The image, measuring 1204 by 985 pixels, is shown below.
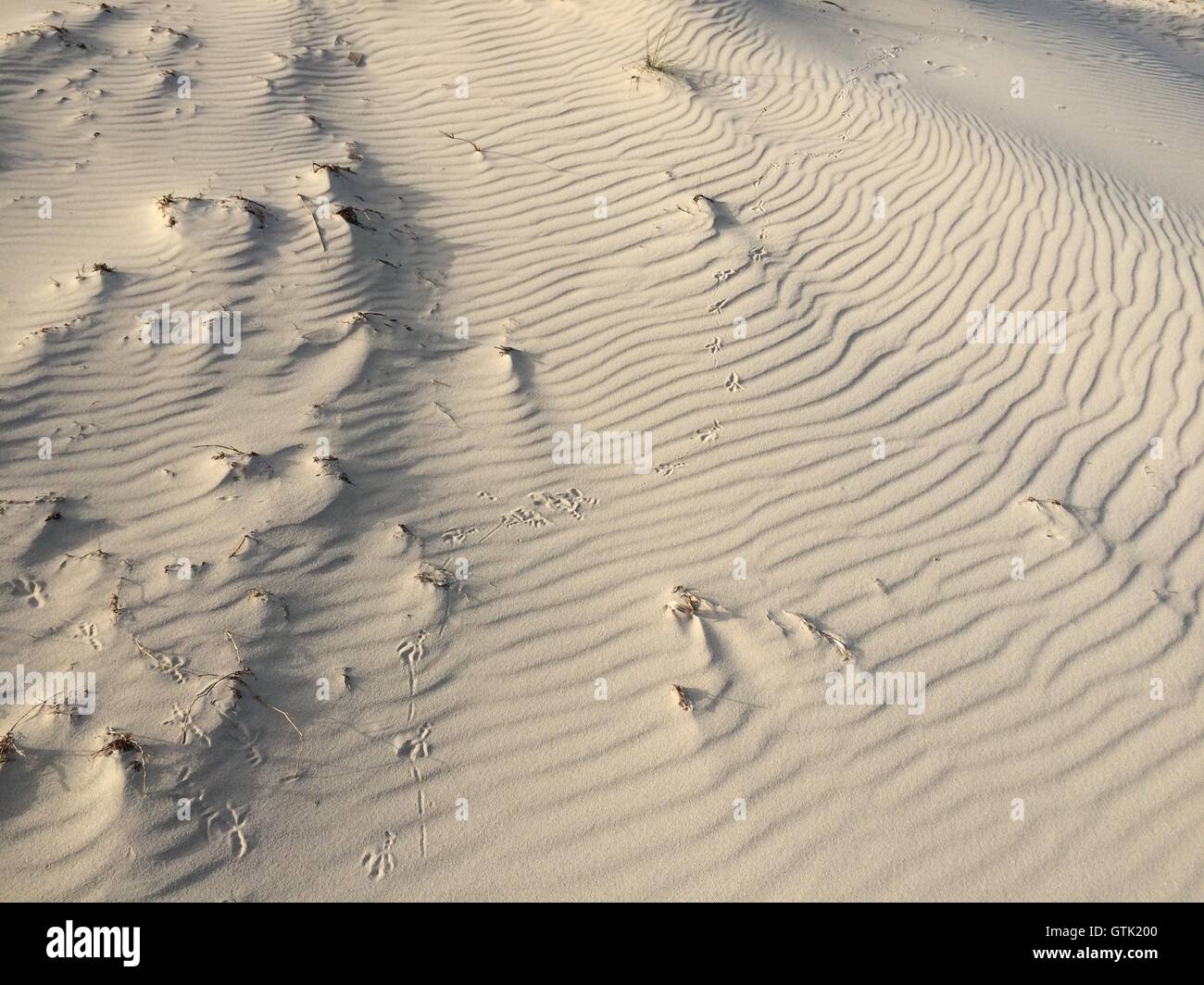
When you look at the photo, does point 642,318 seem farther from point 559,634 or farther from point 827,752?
point 827,752

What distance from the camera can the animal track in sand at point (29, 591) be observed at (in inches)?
135

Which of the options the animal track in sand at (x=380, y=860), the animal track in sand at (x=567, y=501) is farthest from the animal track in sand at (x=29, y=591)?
the animal track in sand at (x=567, y=501)

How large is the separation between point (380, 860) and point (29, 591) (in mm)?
2035

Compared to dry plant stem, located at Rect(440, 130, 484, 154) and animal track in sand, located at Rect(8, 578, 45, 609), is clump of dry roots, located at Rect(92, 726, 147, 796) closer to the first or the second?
animal track in sand, located at Rect(8, 578, 45, 609)

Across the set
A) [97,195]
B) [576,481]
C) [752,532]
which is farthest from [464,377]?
[97,195]

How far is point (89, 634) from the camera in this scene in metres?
3.33

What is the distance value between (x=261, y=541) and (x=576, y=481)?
5.33 feet

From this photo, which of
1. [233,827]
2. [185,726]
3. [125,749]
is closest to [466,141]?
[185,726]

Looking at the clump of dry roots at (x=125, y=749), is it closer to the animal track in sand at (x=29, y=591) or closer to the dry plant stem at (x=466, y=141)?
the animal track in sand at (x=29, y=591)

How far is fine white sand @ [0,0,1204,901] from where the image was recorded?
10.0ft

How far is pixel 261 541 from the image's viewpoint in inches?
147

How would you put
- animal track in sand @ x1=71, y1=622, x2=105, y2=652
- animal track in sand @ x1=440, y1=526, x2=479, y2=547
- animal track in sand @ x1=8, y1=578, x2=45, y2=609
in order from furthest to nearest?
animal track in sand @ x1=440, y1=526, x2=479, y2=547, animal track in sand @ x1=8, y1=578, x2=45, y2=609, animal track in sand @ x1=71, y1=622, x2=105, y2=652

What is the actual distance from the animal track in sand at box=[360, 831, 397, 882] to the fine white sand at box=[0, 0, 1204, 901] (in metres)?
0.02

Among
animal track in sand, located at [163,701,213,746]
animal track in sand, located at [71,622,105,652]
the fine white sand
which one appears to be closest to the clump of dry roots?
the fine white sand
